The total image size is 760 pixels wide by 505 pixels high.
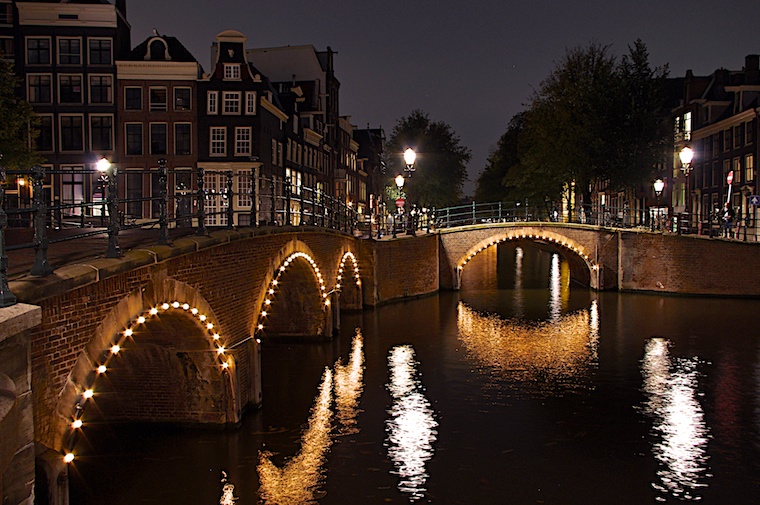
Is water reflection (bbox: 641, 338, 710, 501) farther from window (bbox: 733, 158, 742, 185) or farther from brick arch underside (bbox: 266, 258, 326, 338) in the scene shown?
window (bbox: 733, 158, 742, 185)

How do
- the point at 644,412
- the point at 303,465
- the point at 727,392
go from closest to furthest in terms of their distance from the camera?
the point at 303,465 < the point at 644,412 < the point at 727,392

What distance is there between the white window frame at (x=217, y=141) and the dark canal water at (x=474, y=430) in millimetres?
16337

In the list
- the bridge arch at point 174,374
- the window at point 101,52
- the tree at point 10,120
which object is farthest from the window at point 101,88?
the bridge arch at point 174,374

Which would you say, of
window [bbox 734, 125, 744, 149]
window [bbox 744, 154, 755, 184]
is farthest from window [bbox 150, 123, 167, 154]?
window [bbox 734, 125, 744, 149]

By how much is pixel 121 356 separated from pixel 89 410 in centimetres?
131

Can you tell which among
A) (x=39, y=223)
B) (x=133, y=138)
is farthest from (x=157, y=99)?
(x=39, y=223)

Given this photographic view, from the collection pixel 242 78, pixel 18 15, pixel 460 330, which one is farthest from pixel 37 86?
pixel 460 330

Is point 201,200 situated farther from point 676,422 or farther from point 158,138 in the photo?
point 158,138

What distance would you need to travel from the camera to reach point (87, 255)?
8977mm

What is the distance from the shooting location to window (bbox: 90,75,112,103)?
117ft

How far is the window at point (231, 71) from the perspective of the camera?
1436 inches

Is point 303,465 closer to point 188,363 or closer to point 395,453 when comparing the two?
point 395,453

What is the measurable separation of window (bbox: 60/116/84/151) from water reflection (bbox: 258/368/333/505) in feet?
87.1

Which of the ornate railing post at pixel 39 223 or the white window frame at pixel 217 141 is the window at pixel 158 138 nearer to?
the white window frame at pixel 217 141
